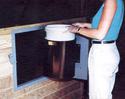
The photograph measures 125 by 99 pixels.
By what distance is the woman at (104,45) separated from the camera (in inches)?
92.7

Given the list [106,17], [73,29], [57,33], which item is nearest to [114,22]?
[106,17]

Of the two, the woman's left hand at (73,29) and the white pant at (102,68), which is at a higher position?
the woman's left hand at (73,29)

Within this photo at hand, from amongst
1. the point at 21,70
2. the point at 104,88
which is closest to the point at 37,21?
the point at 21,70

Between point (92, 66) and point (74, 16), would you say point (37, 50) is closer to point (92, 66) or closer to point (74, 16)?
point (92, 66)

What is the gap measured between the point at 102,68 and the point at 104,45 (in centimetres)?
21

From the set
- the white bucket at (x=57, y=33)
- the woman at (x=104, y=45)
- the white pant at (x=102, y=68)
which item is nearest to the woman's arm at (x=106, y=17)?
the woman at (x=104, y=45)

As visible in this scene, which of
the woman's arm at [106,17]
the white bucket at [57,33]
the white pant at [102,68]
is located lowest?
the white pant at [102,68]

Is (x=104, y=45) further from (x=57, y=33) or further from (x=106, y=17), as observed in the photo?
(x=57, y=33)

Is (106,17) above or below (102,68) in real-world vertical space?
above

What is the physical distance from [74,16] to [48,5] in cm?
38

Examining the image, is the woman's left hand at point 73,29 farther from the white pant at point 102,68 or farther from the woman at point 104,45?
the white pant at point 102,68

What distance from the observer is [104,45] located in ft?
8.25

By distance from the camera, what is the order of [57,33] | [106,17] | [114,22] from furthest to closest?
[57,33] < [114,22] < [106,17]

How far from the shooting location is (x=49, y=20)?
3061mm
